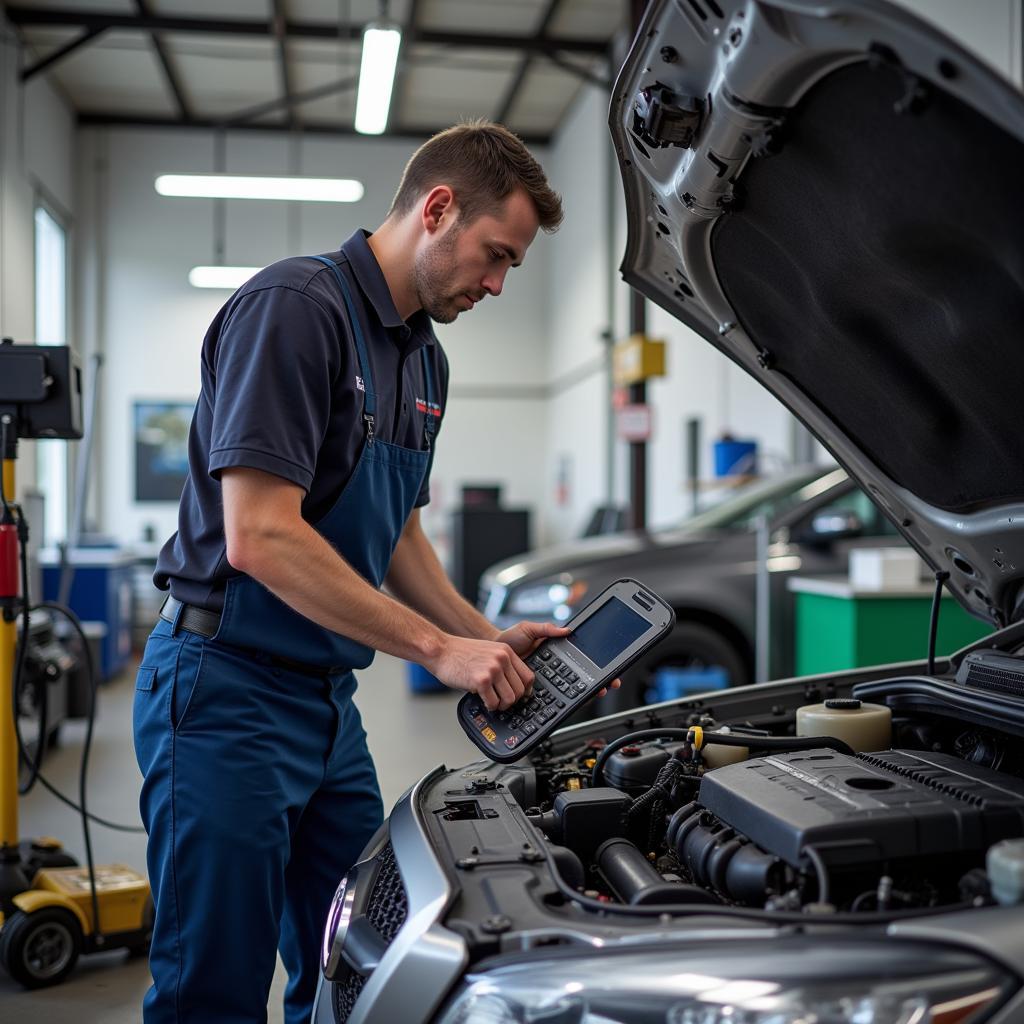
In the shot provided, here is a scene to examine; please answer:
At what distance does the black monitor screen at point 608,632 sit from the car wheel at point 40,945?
1729 millimetres

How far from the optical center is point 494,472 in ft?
41.2

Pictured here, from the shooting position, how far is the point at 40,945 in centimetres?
257

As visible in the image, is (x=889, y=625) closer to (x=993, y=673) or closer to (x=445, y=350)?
(x=993, y=673)

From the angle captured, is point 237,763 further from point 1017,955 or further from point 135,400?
point 135,400

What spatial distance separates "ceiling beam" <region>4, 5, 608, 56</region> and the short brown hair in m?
7.54

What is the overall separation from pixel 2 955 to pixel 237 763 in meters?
1.57

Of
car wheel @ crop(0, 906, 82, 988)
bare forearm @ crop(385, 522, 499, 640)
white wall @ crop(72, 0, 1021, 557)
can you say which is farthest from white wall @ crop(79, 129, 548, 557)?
bare forearm @ crop(385, 522, 499, 640)

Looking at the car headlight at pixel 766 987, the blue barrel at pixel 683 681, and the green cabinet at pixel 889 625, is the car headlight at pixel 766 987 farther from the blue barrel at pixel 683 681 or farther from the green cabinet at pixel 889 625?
the blue barrel at pixel 683 681

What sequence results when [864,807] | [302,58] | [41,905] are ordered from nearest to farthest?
[864,807] < [41,905] < [302,58]

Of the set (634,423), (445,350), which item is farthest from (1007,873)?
(445,350)

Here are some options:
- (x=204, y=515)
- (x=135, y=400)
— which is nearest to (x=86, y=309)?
(x=135, y=400)

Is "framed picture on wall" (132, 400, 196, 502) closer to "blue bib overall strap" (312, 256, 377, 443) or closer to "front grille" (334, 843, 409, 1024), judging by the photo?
"blue bib overall strap" (312, 256, 377, 443)

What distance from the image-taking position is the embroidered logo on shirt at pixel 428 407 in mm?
1746

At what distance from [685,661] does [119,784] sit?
2458 mm
